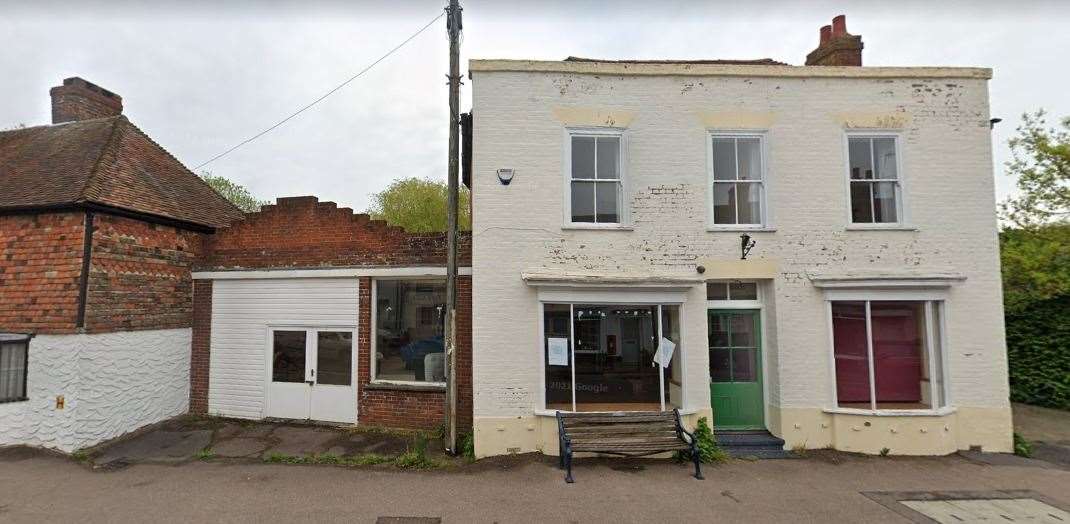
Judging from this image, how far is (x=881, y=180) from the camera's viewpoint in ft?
26.3

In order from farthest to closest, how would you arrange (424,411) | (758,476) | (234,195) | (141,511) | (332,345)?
(234,195) < (332,345) < (424,411) < (758,476) < (141,511)

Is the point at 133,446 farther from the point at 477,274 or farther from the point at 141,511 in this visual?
the point at 477,274

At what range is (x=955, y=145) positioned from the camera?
798 centimetres

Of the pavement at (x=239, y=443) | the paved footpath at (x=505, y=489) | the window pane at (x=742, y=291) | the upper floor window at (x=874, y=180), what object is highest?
the upper floor window at (x=874, y=180)

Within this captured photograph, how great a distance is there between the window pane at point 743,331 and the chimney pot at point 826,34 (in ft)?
18.2

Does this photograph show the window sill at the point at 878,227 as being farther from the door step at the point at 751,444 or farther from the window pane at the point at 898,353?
the door step at the point at 751,444

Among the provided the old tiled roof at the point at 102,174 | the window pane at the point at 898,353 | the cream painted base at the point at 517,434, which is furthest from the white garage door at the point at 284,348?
the window pane at the point at 898,353

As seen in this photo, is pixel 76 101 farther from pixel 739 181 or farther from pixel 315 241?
pixel 739 181

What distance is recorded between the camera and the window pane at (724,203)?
26.3 feet

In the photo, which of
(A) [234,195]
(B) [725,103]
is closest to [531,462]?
(B) [725,103]

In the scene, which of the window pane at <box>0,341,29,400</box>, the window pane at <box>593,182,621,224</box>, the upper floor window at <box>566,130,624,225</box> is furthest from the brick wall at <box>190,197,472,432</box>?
the window pane at <box>593,182,621,224</box>

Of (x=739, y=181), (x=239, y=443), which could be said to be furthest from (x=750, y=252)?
(x=239, y=443)

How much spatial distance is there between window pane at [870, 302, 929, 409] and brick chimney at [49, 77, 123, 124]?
1840 cm

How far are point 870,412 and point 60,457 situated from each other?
518 inches
